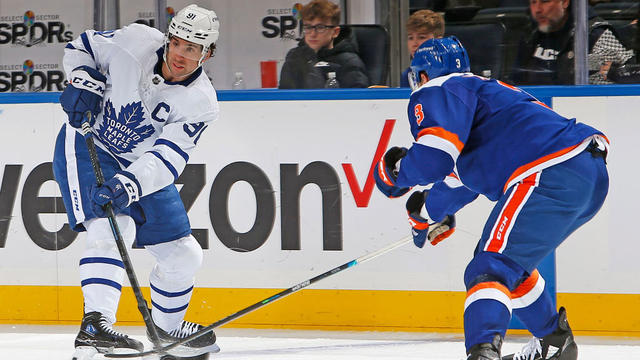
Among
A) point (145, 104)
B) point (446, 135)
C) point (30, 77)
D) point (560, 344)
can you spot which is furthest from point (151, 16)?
point (560, 344)

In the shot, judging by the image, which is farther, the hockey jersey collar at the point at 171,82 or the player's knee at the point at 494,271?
the hockey jersey collar at the point at 171,82

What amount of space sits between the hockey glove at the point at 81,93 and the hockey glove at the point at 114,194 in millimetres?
272

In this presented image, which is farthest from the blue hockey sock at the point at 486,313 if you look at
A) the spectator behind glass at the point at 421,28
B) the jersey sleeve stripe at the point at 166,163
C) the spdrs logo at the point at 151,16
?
the spdrs logo at the point at 151,16

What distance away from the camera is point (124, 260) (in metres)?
3.29

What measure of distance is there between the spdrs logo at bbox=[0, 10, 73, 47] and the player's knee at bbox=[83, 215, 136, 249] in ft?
4.56

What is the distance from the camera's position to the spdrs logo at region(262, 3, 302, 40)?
4.19 m

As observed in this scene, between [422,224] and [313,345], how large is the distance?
89cm

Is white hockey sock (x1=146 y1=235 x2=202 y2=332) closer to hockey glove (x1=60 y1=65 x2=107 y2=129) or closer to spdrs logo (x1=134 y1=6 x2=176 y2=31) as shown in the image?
hockey glove (x1=60 y1=65 x2=107 y2=129)

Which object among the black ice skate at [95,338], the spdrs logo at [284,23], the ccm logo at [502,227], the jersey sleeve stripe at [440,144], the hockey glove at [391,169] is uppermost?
the spdrs logo at [284,23]

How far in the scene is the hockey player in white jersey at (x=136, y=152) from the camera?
3270 millimetres

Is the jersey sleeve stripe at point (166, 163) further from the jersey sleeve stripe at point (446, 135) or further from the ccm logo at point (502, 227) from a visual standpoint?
the ccm logo at point (502, 227)

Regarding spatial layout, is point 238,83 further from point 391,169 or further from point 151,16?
point 391,169

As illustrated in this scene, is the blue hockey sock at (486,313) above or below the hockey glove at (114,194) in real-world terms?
below

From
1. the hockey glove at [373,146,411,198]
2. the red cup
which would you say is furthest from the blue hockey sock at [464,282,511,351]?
the red cup
